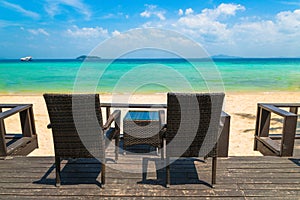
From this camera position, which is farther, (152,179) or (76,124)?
(152,179)

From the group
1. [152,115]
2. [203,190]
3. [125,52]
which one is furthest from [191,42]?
[203,190]

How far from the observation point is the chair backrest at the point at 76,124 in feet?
5.58

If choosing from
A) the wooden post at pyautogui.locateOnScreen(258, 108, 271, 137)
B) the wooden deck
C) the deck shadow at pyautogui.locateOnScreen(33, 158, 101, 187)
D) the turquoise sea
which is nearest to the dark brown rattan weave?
the wooden deck

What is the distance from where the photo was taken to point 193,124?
1.80 metres

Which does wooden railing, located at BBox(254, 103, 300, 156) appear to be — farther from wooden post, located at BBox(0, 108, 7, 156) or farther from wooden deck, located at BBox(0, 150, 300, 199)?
wooden post, located at BBox(0, 108, 7, 156)

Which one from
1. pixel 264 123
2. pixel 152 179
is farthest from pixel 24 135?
pixel 264 123

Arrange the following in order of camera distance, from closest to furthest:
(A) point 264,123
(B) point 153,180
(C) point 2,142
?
(B) point 153,180
(C) point 2,142
(A) point 264,123

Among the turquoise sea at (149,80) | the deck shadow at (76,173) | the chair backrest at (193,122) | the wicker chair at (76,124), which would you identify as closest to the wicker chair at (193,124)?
the chair backrest at (193,122)

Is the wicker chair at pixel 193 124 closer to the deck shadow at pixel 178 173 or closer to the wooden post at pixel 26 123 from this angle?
the deck shadow at pixel 178 173

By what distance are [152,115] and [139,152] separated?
0.54 metres

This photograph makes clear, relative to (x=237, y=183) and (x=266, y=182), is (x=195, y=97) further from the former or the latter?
(x=266, y=182)

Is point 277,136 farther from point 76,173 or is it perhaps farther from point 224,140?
point 76,173

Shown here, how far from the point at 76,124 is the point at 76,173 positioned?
720 millimetres

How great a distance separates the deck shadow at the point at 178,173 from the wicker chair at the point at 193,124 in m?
0.33
